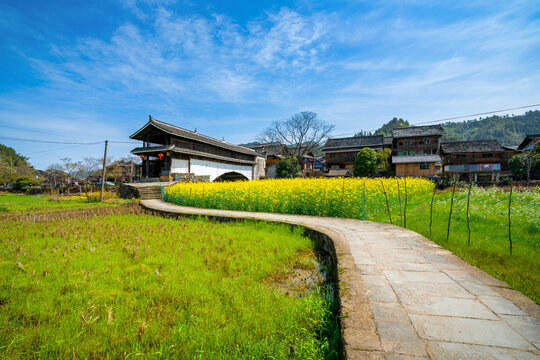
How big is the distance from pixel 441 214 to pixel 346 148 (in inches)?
1286

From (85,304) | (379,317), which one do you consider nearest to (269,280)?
(379,317)

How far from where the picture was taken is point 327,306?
2.55 m

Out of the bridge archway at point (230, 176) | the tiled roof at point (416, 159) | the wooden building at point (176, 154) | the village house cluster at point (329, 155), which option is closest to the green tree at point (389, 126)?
the village house cluster at point (329, 155)

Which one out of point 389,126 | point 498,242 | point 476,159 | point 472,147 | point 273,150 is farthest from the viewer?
point 389,126

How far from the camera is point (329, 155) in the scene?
40594mm

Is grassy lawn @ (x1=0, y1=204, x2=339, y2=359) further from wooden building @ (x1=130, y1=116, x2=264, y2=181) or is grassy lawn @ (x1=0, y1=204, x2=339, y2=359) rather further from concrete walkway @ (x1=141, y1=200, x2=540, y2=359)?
wooden building @ (x1=130, y1=116, x2=264, y2=181)

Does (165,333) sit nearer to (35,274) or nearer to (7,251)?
(35,274)

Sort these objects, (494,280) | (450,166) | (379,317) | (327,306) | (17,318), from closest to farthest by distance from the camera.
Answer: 1. (379,317)
2. (17,318)
3. (327,306)
4. (494,280)
5. (450,166)

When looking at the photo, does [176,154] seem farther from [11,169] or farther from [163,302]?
[11,169]

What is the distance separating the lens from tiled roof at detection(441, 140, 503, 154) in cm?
3281

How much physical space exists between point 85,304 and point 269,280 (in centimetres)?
226

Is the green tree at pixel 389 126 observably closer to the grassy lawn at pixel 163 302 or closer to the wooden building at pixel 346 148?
the wooden building at pixel 346 148

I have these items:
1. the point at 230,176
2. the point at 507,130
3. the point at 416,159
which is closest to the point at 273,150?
the point at 230,176

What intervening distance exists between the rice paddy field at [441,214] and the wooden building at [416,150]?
20314 mm
